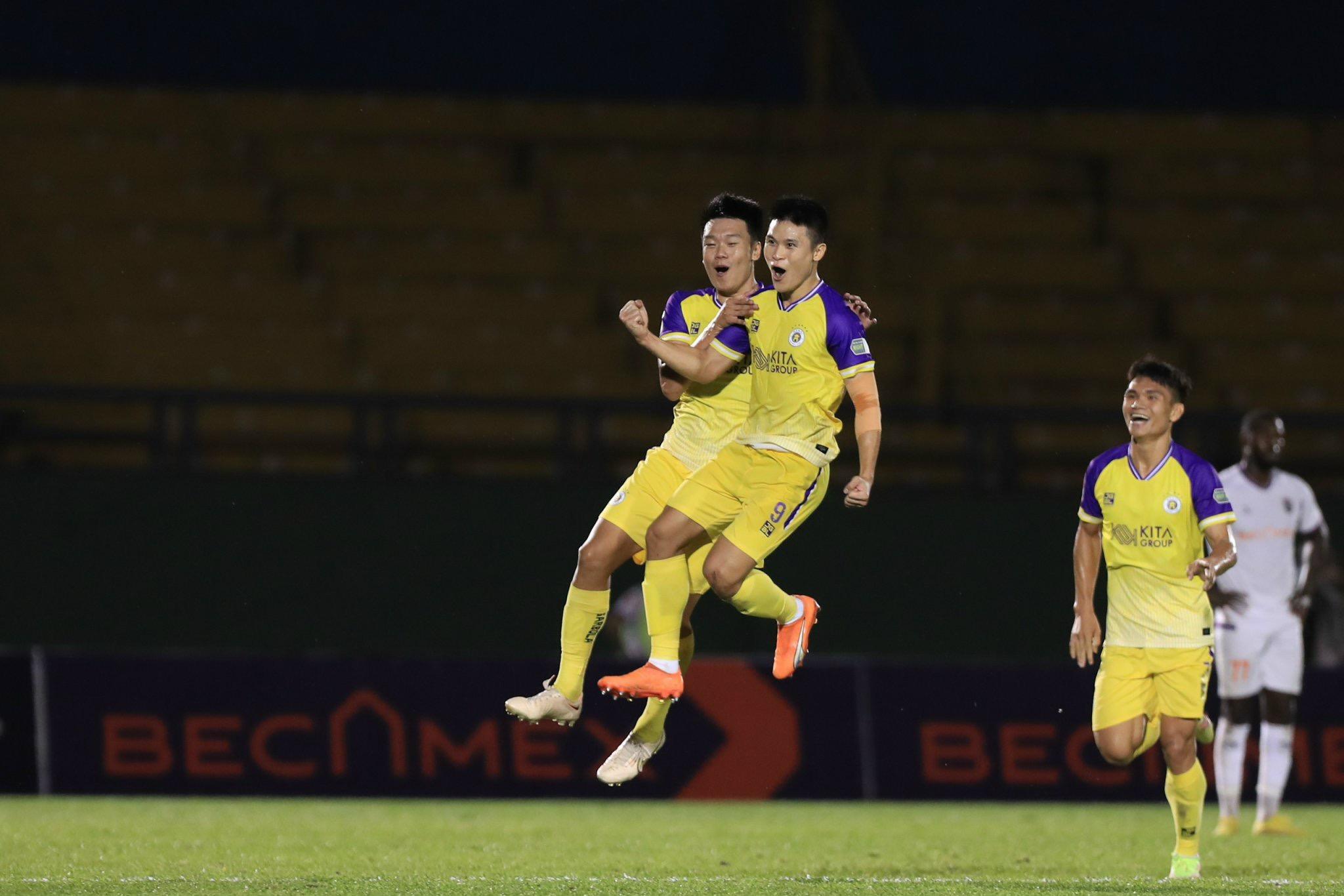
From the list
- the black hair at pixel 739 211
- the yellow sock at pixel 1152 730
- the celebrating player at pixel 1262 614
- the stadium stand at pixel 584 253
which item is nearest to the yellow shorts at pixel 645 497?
the black hair at pixel 739 211

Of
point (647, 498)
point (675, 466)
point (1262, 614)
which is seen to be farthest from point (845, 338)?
point (1262, 614)

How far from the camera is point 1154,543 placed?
8273 millimetres

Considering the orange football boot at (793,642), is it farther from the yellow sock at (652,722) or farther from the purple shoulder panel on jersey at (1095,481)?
the purple shoulder panel on jersey at (1095,481)

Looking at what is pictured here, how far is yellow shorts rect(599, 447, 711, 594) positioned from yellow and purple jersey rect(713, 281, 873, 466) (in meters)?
0.38

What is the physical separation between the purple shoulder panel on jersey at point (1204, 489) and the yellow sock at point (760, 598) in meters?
1.86

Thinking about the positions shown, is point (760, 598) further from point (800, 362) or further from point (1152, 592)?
point (1152, 592)

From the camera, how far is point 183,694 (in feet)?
39.0

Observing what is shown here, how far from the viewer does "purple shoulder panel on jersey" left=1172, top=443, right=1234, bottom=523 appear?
A: 26.5ft

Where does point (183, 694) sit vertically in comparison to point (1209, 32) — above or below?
below

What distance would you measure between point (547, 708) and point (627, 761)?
1.51ft

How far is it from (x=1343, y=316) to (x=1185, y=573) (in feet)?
36.1

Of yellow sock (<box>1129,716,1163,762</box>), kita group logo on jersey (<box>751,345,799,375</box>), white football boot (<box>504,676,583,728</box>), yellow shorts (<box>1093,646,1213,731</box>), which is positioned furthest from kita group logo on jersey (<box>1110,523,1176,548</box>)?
white football boot (<box>504,676,583,728</box>)

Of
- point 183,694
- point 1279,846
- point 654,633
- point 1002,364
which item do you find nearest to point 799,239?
point 654,633

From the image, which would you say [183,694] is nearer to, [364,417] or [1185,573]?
[364,417]
